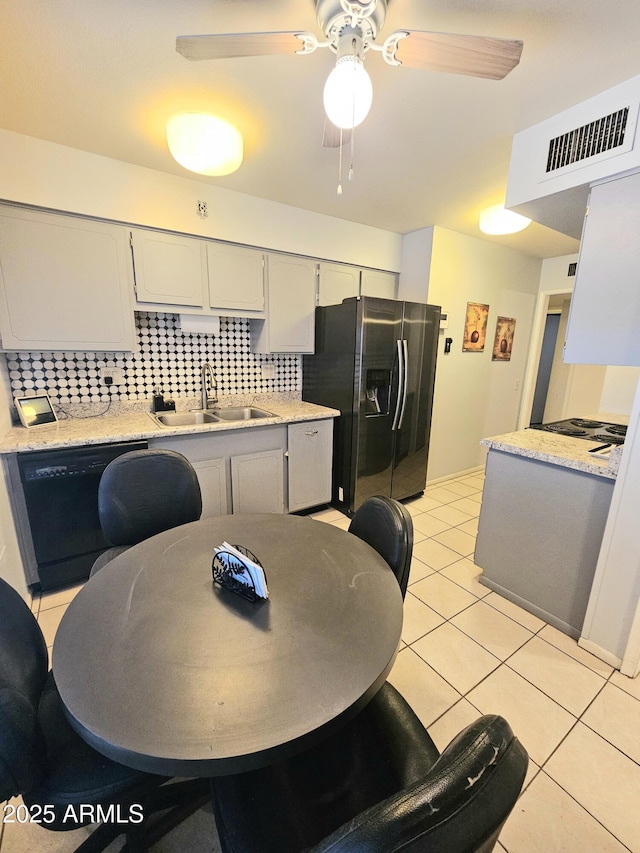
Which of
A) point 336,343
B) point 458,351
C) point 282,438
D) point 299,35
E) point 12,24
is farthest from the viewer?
point 458,351

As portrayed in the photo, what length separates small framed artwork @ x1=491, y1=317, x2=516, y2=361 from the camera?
4.07 m

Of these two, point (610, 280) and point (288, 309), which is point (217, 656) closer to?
point (610, 280)

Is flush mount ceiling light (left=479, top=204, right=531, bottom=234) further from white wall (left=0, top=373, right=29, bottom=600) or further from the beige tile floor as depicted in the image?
white wall (left=0, top=373, right=29, bottom=600)

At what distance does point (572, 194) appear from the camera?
1843mm

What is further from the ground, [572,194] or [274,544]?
[572,194]

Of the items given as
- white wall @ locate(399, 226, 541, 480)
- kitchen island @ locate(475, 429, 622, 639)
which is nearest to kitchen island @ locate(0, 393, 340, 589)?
kitchen island @ locate(475, 429, 622, 639)

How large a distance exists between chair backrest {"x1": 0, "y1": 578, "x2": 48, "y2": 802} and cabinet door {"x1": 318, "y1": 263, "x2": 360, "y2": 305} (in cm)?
289

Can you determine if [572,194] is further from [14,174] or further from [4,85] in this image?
[14,174]

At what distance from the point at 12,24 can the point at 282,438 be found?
232 cm

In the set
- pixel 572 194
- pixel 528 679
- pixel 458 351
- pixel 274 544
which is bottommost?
pixel 528 679

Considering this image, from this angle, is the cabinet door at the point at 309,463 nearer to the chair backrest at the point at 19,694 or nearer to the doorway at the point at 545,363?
the chair backrest at the point at 19,694

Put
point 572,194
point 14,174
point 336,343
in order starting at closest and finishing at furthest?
1. point 572,194
2. point 14,174
3. point 336,343

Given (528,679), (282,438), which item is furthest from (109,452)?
(528,679)

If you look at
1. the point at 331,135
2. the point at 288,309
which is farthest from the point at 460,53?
the point at 288,309
